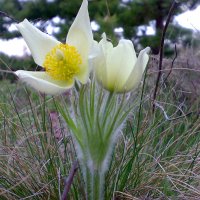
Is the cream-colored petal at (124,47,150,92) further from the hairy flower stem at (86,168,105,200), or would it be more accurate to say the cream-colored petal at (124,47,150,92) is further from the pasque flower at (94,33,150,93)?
the hairy flower stem at (86,168,105,200)

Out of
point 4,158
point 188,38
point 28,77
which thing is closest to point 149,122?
point 4,158

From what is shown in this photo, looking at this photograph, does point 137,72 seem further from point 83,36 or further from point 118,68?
point 83,36

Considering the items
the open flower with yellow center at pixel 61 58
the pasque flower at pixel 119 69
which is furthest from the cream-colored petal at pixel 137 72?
the open flower with yellow center at pixel 61 58

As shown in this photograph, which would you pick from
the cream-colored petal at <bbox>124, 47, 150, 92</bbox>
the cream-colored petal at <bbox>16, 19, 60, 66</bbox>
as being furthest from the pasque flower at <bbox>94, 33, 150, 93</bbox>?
the cream-colored petal at <bbox>16, 19, 60, 66</bbox>

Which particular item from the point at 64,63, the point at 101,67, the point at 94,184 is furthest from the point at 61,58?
the point at 94,184

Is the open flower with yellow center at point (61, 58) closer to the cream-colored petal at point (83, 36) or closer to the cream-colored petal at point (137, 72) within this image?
the cream-colored petal at point (83, 36)

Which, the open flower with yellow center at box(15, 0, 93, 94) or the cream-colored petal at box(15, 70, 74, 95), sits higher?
the open flower with yellow center at box(15, 0, 93, 94)
